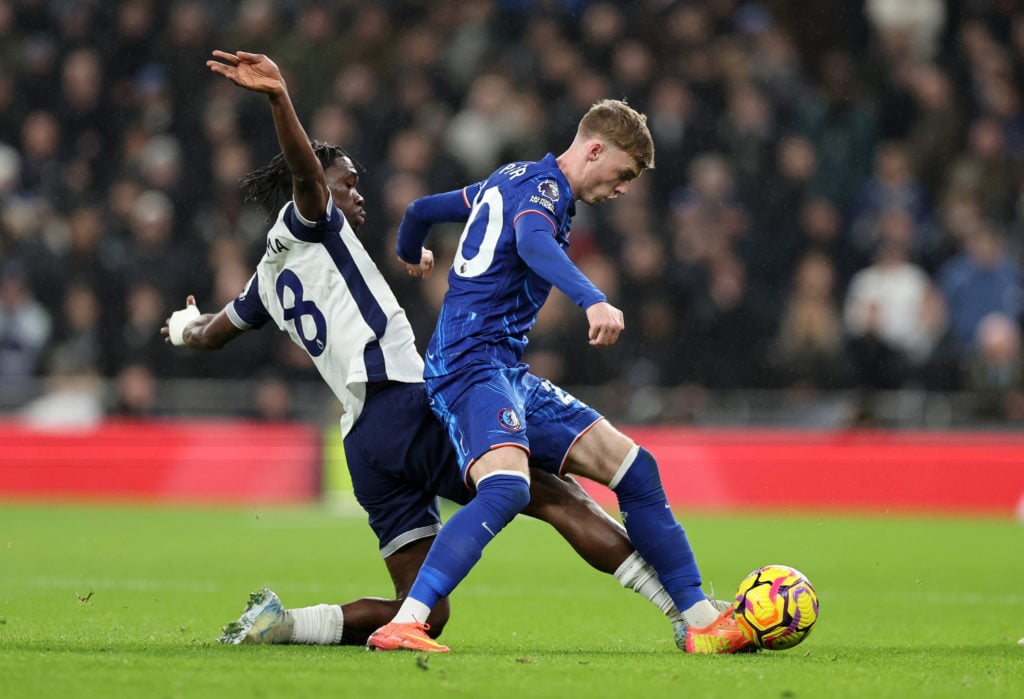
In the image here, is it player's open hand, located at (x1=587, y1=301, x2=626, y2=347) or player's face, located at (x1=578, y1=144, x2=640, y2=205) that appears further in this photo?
player's face, located at (x1=578, y1=144, x2=640, y2=205)

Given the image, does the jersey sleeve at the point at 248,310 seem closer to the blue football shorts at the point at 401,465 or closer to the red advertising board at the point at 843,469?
the blue football shorts at the point at 401,465

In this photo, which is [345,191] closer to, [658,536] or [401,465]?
[401,465]

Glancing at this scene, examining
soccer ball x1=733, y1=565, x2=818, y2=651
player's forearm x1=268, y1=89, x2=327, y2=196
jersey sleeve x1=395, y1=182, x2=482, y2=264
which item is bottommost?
soccer ball x1=733, y1=565, x2=818, y2=651

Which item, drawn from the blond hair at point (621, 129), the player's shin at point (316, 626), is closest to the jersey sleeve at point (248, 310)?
the player's shin at point (316, 626)

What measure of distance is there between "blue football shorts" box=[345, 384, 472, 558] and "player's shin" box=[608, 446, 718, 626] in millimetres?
584

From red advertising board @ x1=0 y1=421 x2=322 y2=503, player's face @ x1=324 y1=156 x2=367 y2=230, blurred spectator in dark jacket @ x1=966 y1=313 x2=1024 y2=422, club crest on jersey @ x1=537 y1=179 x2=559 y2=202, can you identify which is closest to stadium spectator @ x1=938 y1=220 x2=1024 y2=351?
blurred spectator in dark jacket @ x1=966 y1=313 x2=1024 y2=422

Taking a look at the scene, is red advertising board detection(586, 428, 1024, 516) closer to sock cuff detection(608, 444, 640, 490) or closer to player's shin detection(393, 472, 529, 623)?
sock cuff detection(608, 444, 640, 490)

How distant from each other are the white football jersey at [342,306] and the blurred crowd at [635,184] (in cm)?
747

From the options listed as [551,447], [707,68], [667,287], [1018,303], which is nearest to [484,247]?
[551,447]

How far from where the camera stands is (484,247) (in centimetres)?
523

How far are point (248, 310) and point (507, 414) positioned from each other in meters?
1.30

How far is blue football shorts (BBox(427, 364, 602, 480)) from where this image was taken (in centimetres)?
502

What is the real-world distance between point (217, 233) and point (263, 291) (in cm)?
876

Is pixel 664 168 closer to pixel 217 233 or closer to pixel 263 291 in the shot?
pixel 217 233
